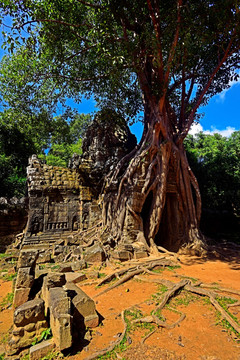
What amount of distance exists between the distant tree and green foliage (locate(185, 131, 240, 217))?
3934 millimetres

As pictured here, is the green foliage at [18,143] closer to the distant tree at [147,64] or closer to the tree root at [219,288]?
the distant tree at [147,64]

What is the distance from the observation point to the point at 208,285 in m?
3.93

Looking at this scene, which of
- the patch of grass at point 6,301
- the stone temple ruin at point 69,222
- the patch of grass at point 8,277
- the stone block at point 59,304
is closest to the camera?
the stone block at point 59,304

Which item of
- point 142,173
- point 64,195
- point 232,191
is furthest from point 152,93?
point 232,191

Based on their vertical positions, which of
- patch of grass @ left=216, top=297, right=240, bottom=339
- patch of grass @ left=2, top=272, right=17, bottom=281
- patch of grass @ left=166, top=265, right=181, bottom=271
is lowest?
patch of grass @ left=2, top=272, right=17, bottom=281

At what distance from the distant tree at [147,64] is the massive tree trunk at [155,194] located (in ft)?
0.13

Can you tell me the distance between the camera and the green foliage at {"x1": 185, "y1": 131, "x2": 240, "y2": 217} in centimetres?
1125

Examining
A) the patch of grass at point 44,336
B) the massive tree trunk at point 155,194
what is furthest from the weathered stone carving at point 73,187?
the patch of grass at point 44,336

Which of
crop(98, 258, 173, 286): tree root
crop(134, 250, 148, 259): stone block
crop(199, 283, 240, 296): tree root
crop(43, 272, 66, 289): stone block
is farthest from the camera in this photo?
crop(134, 250, 148, 259): stone block

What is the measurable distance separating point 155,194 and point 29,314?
5.96 m

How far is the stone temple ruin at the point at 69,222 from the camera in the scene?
3.00 metres

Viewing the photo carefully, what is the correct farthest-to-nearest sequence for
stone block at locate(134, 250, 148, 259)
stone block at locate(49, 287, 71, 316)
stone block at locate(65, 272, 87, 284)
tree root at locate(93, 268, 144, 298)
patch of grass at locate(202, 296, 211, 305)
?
stone block at locate(134, 250, 148, 259)
stone block at locate(65, 272, 87, 284)
tree root at locate(93, 268, 144, 298)
patch of grass at locate(202, 296, 211, 305)
stone block at locate(49, 287, 71, 316)

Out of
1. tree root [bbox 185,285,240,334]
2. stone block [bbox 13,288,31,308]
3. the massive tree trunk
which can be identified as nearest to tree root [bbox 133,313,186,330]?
tree root [bbox 185,285,240,334]

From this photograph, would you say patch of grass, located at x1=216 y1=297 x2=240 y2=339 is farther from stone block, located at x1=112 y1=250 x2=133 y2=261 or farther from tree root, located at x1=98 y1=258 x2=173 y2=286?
stone block, located at x1=112 y1=250 x2=133 y2=261
